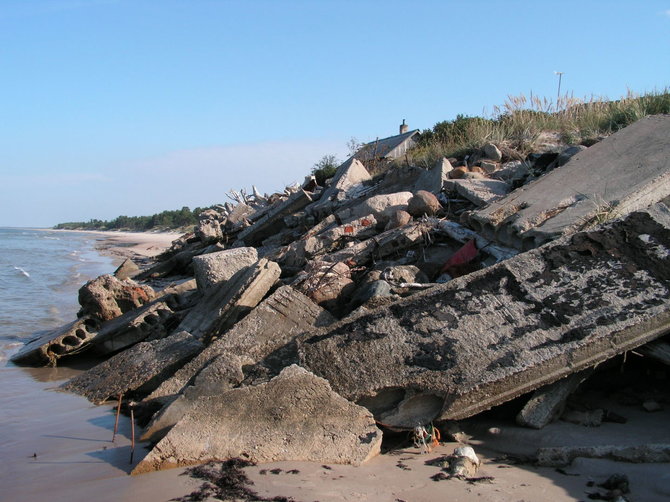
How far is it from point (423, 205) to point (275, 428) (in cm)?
422

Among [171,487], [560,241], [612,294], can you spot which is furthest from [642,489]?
[171,487]

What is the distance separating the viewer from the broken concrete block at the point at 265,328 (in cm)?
448

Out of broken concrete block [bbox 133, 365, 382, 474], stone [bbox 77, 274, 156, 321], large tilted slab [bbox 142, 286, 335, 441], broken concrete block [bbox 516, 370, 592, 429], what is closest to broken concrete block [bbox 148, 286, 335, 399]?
large tilted slab [bbox 142, 286, 335, 441]

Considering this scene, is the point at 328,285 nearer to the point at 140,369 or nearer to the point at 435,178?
the point at 140,369

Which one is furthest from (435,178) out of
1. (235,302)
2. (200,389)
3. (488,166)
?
(200,389)

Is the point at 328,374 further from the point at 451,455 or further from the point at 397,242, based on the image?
the point at 397,242

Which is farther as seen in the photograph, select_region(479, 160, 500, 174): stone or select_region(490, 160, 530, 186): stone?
select_region(479, 160, 500, 174): stone

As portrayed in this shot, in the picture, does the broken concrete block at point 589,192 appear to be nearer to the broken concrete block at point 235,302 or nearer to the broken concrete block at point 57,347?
the broken concrete block at point 235,302

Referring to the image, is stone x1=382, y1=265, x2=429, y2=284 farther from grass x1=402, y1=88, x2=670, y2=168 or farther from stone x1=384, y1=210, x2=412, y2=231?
grass x1=402, y1=88, x2=670, y2=168

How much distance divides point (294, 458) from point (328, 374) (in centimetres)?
61

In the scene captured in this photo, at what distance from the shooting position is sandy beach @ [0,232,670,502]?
2.82m

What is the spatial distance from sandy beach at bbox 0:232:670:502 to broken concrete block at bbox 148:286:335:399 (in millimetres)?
545

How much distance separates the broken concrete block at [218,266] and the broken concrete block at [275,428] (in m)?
2.97

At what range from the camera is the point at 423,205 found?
274 inches
